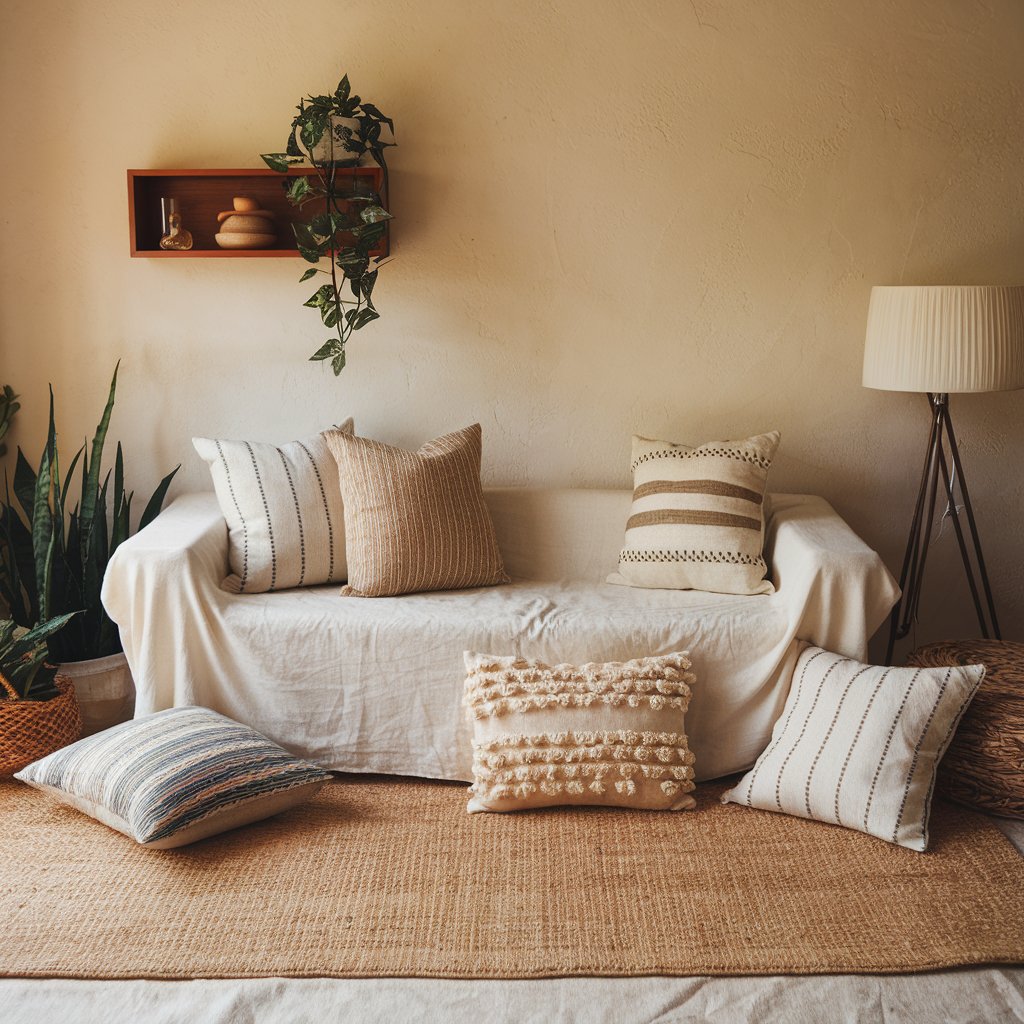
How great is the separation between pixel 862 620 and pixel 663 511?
2.08 ft

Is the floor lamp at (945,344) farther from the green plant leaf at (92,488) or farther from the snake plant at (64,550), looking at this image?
the green plant leaf at (92,488)

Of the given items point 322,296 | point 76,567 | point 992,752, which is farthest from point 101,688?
point 992,752

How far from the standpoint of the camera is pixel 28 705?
2699 millimetres

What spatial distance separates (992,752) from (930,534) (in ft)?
3.40

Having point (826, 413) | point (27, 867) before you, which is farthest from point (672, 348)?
point (27, 867)

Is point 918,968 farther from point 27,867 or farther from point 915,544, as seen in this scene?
point 27,867

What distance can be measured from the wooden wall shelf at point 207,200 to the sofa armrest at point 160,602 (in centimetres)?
95

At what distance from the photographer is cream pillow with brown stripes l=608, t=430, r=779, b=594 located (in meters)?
2.88

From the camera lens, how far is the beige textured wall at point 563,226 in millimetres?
3164

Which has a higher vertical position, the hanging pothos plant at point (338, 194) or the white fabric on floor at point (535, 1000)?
the hanging pothos plant at point (338, 194)

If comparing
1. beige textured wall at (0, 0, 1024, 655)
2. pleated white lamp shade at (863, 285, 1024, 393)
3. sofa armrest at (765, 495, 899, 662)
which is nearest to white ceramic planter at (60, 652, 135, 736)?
beige textured wall at (0, 0, 1024, 655)

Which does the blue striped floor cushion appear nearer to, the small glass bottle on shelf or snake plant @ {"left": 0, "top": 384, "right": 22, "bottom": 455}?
snake plant @ {"left": 0, "top": 384, "right": 22, "bottom": 455}

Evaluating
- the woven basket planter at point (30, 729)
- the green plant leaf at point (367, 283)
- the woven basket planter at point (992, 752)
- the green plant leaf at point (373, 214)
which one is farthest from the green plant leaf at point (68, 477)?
the woven basket planter at point (992, 752)

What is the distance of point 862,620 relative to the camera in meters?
2.63
